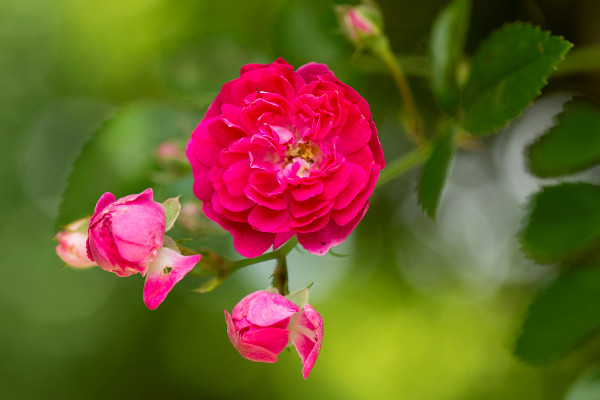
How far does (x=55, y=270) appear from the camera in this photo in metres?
2.44

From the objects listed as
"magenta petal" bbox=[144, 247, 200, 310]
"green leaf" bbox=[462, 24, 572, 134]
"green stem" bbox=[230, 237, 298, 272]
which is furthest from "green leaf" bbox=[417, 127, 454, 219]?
"magenta petal" bbox=[144, 247, 200, 310]

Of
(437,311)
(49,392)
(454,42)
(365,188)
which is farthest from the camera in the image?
(49,392)

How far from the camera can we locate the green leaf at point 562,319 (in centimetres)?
70

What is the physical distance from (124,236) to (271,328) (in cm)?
13

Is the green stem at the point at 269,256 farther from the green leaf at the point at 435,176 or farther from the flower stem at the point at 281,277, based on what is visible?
the green leaf at the point at 435,176

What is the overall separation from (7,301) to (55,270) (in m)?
0.40

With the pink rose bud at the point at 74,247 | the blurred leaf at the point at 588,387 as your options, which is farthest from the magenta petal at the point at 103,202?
the blurred leaf at the point at 588,387

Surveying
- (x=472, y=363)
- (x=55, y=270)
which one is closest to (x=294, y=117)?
(x=472, y=363)

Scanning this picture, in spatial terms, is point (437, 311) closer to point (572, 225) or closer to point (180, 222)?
point (572, 225)

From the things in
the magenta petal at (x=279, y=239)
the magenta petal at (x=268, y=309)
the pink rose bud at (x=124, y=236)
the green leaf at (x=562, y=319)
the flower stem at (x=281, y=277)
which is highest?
the pink rose bud at (x=124, y=236)

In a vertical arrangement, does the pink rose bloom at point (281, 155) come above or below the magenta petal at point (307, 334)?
above

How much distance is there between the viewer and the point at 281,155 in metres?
0.49

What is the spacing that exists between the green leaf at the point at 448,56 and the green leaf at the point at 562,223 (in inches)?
7.5

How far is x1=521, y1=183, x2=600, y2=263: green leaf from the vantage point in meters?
0.73
